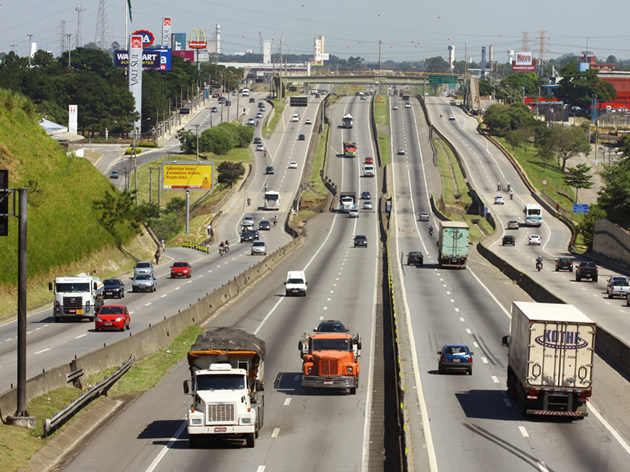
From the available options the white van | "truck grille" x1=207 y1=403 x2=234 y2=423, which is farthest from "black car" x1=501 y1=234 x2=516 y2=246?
"truck grille" x1=207 y1=403 x2=234 y2=423

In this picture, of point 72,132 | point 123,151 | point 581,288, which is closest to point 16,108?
point 581,288

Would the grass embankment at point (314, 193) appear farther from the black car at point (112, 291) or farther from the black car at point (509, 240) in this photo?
the black car at point (112, 291)

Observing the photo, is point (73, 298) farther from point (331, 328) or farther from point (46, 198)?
point (46, 198)

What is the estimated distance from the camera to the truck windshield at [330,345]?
3153 cm

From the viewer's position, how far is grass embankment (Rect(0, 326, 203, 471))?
21.4 meters

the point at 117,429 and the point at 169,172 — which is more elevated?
the point at 169,172

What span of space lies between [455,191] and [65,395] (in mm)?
128411

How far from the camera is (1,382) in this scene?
30531 millimetres

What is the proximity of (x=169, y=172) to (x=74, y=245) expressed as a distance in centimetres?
4179

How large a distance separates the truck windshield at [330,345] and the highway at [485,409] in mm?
3132

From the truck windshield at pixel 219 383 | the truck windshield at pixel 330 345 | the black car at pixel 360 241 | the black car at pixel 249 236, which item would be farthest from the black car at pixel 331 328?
the black car at pixel 249 236

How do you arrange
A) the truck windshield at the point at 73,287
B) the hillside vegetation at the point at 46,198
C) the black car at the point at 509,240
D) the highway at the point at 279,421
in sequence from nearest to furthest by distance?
1. the highway at the point at 279,421
2. the truck windshield at the point at 73,287
3. the hillside vegetation at the point at 46,198
4. the black car at the point at 509,240

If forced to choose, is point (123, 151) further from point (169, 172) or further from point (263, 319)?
point (263, 319)

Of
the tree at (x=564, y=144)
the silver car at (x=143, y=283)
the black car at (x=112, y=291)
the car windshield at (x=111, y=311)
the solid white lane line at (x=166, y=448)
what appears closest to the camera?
the solid white lane line at (x=166, y=448)
